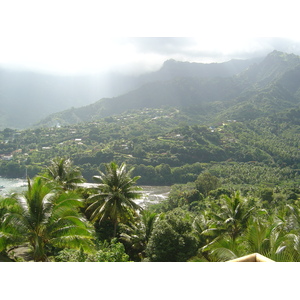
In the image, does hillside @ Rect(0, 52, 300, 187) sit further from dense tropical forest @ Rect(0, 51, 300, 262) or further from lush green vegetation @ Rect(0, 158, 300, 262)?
lush green vegetation @ Rect(0, 158, 300, 262)

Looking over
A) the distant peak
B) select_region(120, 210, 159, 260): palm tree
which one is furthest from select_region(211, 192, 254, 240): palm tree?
the distant peak

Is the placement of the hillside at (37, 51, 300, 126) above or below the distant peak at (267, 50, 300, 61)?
below

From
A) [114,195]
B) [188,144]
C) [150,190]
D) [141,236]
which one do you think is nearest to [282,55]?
[188,144]

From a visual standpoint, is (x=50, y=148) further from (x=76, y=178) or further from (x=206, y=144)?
(x=76, y=178)

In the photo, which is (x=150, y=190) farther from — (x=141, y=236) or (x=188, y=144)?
(x=141, y=236)

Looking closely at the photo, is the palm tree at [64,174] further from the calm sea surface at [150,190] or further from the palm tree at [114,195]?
the calm sea surface at [150,190]

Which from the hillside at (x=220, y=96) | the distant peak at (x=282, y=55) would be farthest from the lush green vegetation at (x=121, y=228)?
the distant peak at (x=282, y=55)
